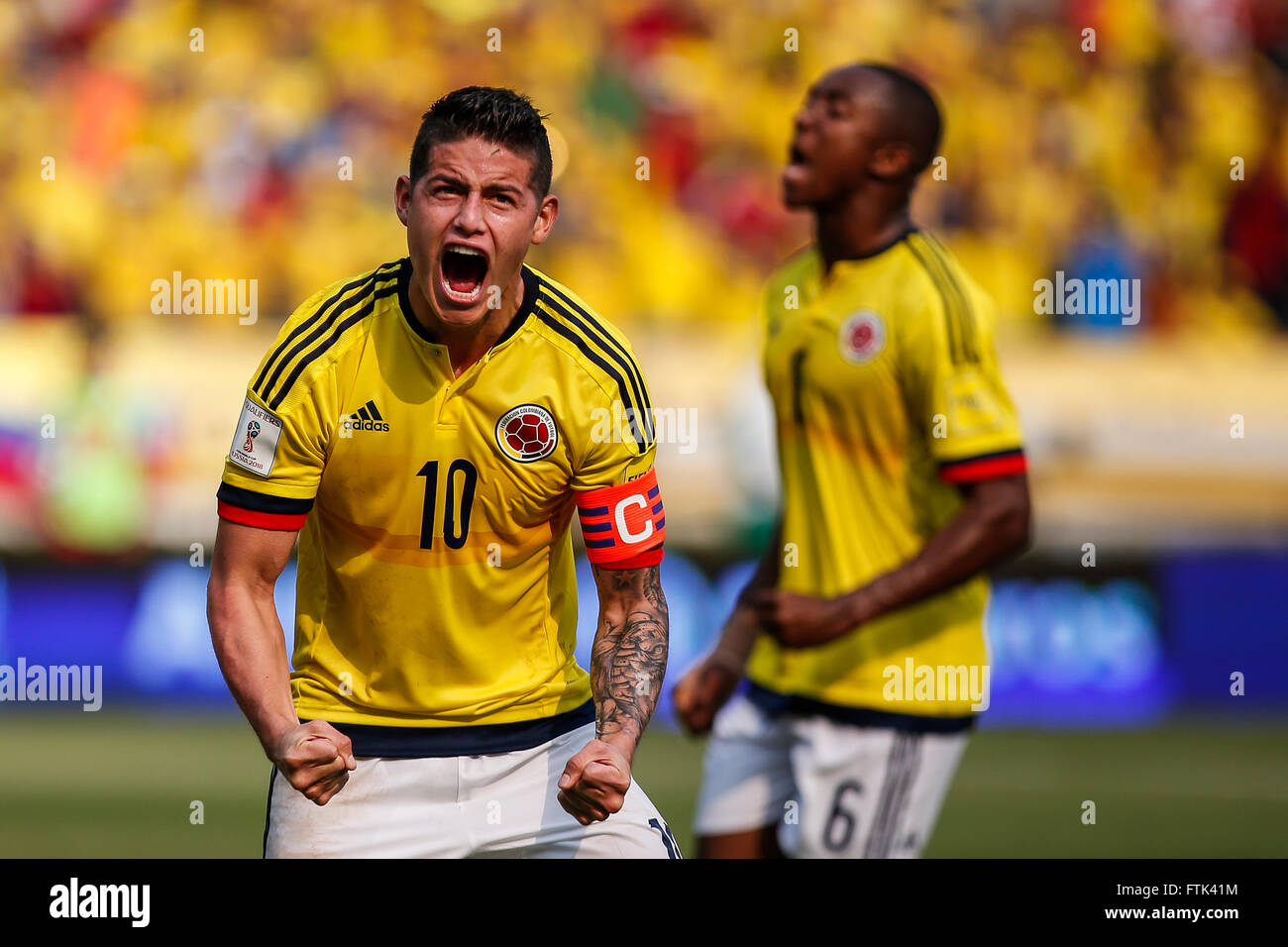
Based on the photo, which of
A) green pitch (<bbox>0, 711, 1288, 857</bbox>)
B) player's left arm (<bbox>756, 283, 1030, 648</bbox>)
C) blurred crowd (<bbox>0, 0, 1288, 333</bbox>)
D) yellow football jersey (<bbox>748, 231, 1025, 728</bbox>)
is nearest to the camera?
player's left arm (<bbox>756, 283, 1030, 648</bbox>)

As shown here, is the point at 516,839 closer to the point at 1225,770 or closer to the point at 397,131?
the point at 1225,770

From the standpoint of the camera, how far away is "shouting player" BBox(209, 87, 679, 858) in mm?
3377

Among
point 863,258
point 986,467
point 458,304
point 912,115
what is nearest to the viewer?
point 458,304

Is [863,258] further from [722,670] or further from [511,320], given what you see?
[511,320]

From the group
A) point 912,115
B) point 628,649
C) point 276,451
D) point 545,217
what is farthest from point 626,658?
point 912,115

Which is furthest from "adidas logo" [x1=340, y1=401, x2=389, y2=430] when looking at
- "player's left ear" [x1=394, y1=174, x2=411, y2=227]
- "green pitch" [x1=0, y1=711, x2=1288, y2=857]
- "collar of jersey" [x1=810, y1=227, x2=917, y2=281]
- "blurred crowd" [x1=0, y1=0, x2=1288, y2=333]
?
"blurred crowd" [x1=0, y1=0, x2=1288, y2=333]

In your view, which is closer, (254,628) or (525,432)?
(254,628)

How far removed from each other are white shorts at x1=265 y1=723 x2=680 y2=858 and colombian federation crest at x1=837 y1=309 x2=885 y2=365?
58.0 inches

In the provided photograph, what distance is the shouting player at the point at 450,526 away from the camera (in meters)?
3.38

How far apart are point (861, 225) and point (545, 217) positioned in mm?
1469

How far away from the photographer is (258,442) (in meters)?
3.37

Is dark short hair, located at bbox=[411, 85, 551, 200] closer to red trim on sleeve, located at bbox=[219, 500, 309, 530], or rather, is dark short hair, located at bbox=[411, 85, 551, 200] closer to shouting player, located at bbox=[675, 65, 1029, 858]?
red trim on sleeve, located at bbox=[219, 500, 309, 530]

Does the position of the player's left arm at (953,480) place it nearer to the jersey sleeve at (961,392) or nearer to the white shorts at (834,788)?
the jersey sleeve at (961,392)

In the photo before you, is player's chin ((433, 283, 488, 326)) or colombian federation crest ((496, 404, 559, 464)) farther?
colombian federation crest ((496, 404, 559, 464))
